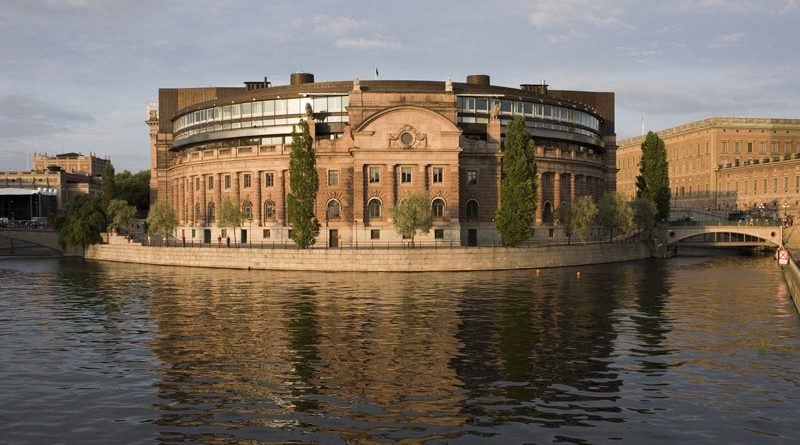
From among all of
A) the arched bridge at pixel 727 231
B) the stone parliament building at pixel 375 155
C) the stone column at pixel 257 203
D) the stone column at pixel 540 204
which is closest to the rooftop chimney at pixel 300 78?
the stone parliament building at pixel 375 155

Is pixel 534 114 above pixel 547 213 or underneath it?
above

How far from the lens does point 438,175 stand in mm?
89625

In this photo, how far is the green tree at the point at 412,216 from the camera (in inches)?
3221

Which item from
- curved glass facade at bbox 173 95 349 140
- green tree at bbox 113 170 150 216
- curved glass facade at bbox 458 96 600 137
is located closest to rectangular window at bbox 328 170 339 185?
curved glass facade at bbox 173 95 349 140

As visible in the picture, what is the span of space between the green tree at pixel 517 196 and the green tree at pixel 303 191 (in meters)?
20.8

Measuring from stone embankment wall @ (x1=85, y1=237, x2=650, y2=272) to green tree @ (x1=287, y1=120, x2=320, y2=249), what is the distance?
2.49m

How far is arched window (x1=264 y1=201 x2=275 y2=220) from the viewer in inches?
3834

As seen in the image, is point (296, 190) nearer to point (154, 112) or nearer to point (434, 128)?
point (434, 128)

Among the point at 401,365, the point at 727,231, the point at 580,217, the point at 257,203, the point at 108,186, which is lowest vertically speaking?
the point at 401,365

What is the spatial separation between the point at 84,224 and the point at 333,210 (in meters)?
38.0

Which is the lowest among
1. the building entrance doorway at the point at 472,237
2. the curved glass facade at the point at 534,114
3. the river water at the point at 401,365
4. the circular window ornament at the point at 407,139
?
the river water at the point at 401,365

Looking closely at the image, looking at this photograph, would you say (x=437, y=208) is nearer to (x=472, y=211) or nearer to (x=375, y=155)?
(x=472, y=211)

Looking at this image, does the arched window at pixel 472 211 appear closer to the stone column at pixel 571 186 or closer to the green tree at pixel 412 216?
the green tree at pixel 412 216

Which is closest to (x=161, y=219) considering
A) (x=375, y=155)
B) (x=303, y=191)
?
(x=303, y=191)
